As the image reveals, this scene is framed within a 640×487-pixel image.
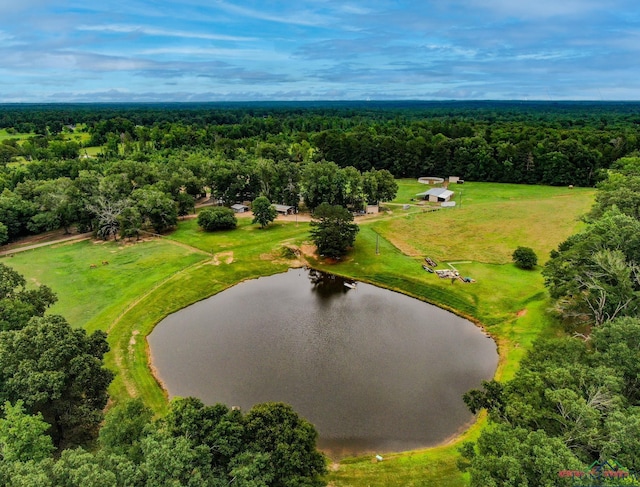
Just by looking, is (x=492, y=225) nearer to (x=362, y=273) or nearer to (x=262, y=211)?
(x=362, y=273)

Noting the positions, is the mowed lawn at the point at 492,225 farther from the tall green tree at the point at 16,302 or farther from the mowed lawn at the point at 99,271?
the tall green tree at the point at 16,302

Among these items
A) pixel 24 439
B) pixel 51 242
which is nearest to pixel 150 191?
pixel 51 242

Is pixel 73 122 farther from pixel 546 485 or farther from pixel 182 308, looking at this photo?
pixel 546 485

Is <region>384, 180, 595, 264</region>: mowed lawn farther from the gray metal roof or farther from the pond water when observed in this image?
the pond water

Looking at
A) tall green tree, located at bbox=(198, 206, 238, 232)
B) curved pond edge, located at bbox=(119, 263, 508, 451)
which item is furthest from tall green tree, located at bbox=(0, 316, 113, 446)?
tall green tree, located at bbox=(198, 206, 238, 232)

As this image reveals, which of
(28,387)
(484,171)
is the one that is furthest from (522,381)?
(484,171)
